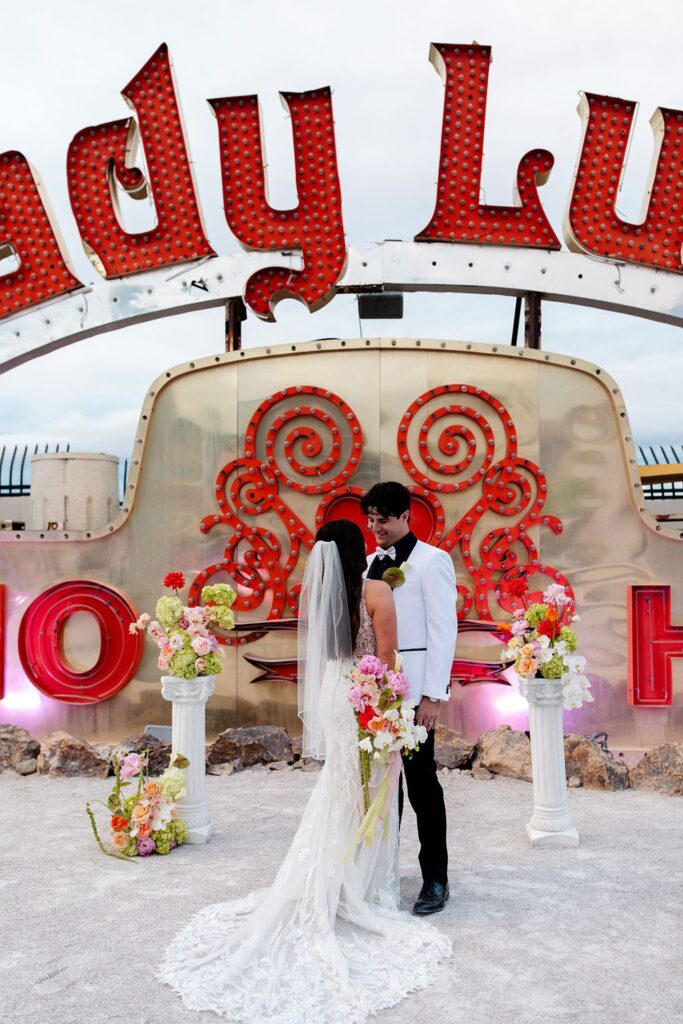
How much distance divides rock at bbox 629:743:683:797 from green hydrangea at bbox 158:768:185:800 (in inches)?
136

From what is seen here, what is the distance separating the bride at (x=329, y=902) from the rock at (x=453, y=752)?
308 centimetres

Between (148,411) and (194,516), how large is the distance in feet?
3.44

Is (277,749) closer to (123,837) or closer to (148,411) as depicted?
(123,837)

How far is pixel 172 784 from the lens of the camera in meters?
4.89

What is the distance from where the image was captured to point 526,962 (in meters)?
3.32

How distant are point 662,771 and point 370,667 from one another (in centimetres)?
382

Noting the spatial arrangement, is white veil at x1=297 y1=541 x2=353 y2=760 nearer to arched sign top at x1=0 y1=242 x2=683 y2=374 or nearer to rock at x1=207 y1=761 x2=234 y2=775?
rock at x1=207 y1=761 x2=234 y2=775

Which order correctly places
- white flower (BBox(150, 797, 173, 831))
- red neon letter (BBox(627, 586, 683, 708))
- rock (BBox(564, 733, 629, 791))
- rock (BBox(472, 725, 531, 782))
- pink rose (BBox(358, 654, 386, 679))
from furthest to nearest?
red neon letter (BBox(627, 586, 683, 708)), rock (BBox(472, 725, 531, 782)), rock (BBox(564, 733, 629, 791)), white flower (BBox(150, 797, 173, 831)), pink rose (BBox(358, 654, 386, 679))

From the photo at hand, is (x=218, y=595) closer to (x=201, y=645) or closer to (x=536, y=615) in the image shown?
(x=201, y=645)

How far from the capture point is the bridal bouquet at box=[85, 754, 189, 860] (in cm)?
476

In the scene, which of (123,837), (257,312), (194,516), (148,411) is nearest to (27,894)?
(123,837)

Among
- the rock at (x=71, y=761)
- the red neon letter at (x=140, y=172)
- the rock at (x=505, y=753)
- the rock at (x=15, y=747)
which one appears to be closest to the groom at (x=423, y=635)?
the rock at (x=505, y=753)

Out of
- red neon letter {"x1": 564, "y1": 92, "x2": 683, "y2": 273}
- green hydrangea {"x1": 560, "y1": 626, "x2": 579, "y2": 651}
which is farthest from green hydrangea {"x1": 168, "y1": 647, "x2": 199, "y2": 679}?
red neon letter {"x1": 564, "y1": 92, "x2": 683, "y2": 273}

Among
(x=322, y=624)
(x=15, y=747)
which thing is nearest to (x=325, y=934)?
(x=322, y=624)
